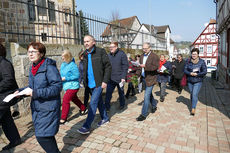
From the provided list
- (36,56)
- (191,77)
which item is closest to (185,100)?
(191,77)

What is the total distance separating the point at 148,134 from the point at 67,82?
213 cm

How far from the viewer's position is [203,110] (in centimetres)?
540

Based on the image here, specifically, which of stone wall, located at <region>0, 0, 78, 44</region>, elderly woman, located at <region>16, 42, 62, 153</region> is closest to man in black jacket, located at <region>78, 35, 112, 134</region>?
elderly woman, located at <region>16, 42, 62, 153</region>

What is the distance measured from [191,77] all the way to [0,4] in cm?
849

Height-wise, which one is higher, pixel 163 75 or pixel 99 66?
pixel 99 66

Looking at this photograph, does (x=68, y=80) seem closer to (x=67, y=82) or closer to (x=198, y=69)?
(x=67, y=82)

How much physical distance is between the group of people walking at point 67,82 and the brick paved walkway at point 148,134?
24cm

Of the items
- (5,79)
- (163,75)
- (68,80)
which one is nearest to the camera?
(5,79)

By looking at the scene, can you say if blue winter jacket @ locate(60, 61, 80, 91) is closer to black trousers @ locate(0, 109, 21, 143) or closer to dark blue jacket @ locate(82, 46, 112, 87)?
dark blue jacket @ locate(82, 46, 112, 87)

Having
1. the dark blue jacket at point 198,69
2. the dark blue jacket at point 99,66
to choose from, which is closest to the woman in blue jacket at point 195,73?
the dark blue jacket at point 198,69

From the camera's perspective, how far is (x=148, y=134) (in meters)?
3.71

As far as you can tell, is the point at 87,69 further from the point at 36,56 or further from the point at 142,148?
the point at 142,148

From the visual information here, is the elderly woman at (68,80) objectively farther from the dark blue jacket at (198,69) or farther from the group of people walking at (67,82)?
the dark blue jacket at (198,69)

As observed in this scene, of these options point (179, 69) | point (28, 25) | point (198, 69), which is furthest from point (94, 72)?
point (179, 69)
